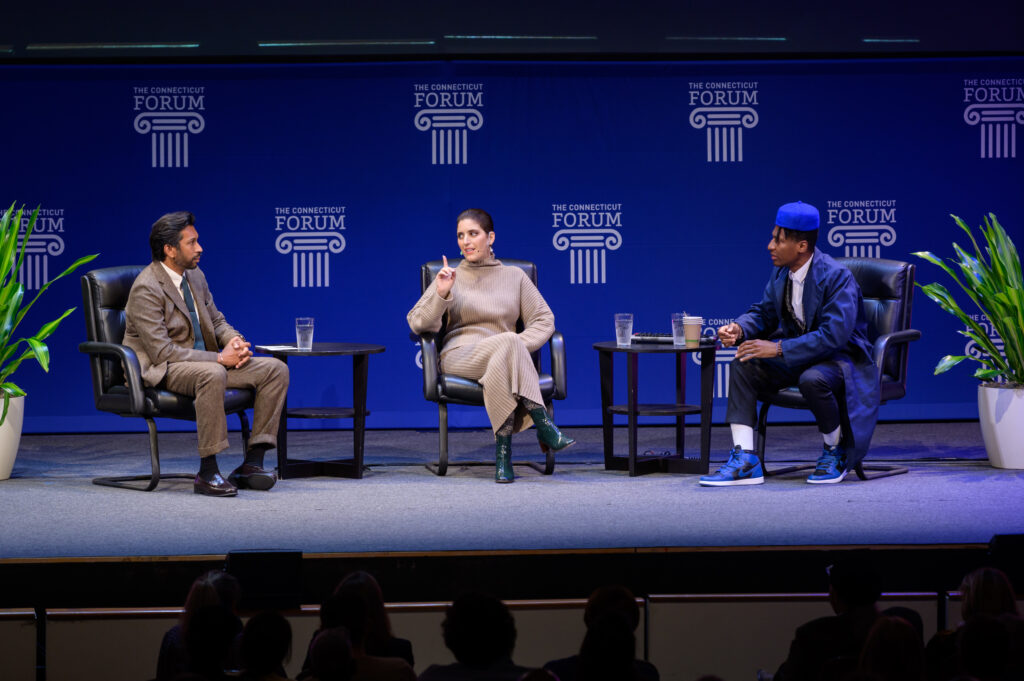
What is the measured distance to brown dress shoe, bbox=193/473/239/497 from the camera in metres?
4.65

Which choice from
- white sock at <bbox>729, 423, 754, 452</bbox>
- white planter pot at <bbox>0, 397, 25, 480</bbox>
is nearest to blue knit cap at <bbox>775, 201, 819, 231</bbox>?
white sock at <bbox>729, 423, 754, 452</bbox>

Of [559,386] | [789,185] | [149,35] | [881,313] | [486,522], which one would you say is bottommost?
[486,522]

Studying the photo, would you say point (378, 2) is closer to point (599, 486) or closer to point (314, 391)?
point (314, 391)

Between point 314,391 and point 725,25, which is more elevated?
point 725,25

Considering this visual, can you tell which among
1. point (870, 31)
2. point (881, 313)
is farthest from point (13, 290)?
point (870, 31)

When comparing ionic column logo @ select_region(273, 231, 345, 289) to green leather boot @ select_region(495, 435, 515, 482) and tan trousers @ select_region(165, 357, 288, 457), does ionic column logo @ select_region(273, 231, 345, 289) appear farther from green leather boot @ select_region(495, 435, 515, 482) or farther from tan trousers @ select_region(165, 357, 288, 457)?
green leather boot @ select_region(495, 435, 515, 482)

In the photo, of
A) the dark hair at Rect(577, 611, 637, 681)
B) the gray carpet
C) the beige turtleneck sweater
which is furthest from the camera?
the beige turtleneck sweater

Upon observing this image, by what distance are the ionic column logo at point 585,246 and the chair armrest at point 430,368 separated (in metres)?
1.88

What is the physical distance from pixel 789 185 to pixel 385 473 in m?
3.13

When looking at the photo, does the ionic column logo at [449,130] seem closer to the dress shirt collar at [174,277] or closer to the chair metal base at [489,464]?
the chair metal base at [489,464]

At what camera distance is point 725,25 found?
21.9 feet

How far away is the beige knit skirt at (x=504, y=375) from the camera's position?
4922mm

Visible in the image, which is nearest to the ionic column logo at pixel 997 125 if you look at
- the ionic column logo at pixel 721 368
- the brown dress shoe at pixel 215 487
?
the ionic column logo at pixel 721 368

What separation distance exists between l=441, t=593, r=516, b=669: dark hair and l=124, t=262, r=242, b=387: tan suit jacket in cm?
291
